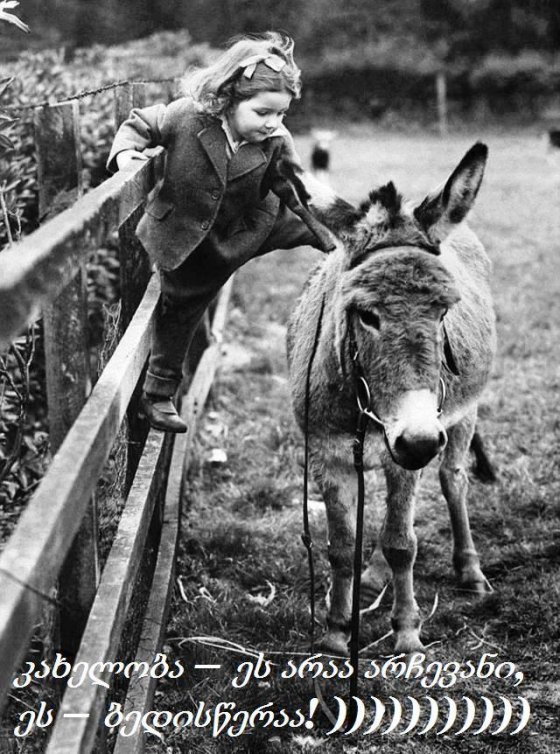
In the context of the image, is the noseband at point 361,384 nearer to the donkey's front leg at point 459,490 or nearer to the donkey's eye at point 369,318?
the donkey's eye at point 369,318

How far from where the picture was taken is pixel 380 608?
4.36 meters

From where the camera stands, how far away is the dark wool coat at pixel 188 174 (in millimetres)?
3467

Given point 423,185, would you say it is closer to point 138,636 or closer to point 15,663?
point 138,636

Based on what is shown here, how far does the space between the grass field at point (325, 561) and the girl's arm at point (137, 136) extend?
199 cm

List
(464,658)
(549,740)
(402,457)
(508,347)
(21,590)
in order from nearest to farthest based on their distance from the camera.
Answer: (21,590), (402,457), (549,740), (464,658), (508,347)

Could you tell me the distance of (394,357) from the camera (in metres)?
2.85

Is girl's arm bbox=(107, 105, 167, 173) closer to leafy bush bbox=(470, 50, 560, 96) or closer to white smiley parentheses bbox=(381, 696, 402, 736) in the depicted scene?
white smiley parentheses bbox=(381, 696, 402, 736)

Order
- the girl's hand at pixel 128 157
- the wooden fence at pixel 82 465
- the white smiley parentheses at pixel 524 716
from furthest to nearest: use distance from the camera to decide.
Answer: the white smiley parentheses at pixel 524 716 → the girl's hand at pixel 128 157 → the wooden fence at pixel 82 465

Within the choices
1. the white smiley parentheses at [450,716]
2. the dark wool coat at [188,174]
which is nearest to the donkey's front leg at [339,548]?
the white smiley parentheses at [450,716]

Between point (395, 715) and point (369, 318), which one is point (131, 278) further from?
point (395, 715)

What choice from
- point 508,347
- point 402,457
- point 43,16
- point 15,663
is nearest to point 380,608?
point 402,457

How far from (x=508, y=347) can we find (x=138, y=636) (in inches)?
212

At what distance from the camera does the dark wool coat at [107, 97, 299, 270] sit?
11.4 feet

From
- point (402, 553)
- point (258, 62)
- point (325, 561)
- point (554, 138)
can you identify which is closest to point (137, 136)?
point (258, 62)
